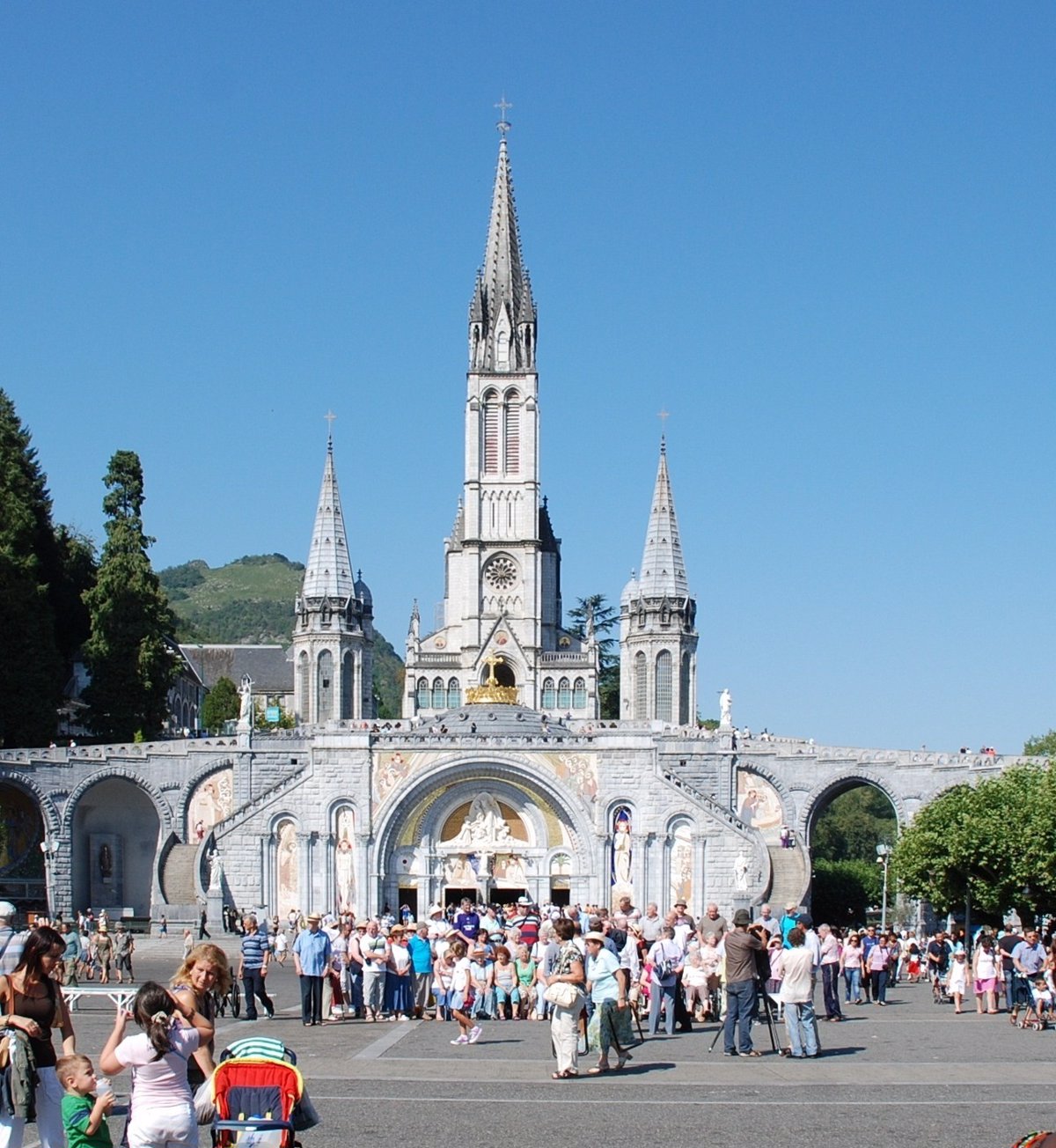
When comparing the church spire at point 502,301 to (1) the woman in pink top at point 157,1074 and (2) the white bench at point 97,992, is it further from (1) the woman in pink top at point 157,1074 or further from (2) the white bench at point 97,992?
(1) the woman in pink top at point 157,1074

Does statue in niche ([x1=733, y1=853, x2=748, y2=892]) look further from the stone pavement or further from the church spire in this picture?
the church spire

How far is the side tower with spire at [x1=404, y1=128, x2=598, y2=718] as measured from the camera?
3504 inches

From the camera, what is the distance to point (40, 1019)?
11492 mm

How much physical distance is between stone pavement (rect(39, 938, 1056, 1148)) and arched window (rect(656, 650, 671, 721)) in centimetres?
5440

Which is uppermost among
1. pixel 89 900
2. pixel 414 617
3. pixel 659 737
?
pixel 414 617

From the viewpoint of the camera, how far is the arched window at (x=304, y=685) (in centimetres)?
8119

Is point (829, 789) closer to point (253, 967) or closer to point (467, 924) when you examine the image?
point (467, 924)

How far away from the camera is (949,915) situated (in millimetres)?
48906

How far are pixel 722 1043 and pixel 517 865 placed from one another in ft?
121

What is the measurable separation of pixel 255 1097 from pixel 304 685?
7215 centimetres

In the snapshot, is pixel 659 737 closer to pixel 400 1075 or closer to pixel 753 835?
pixel 753 835

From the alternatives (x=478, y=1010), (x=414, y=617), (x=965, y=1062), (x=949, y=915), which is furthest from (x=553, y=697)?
(x=965, y=1062)

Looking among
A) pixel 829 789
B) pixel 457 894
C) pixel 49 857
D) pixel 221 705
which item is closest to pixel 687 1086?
pixel 457 894

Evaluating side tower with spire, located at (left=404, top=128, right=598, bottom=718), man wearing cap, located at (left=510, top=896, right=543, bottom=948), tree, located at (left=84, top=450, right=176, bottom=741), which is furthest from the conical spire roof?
man wearing cap, located at (left=510, top=896, right=543, bottom=948)
